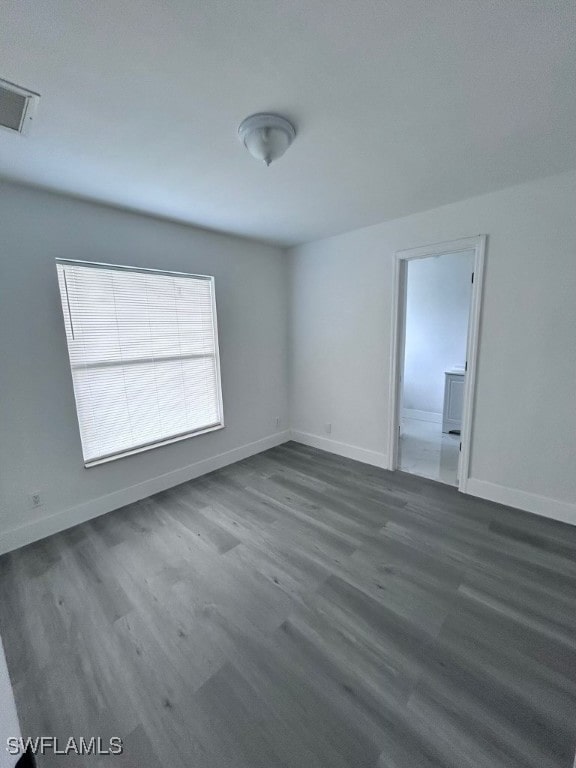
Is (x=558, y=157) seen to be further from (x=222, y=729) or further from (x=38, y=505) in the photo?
(x=38, y=505)

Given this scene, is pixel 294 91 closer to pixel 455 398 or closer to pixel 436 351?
pixel 455 398

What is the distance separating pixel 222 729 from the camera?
1158mm

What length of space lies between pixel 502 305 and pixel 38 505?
3.97 m

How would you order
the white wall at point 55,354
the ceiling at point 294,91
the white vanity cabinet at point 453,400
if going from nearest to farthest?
1. the ceiling at point 294,91
2. the white wall at point 55,354
3. the white vanity cabinet at point 453,400

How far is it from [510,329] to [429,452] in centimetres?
189

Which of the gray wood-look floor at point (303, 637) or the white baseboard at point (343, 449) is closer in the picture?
the gray wood-look floor at point (303, 637)

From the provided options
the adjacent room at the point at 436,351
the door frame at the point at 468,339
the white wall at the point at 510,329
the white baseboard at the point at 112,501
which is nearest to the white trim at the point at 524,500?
the white wall at the point at 510,329

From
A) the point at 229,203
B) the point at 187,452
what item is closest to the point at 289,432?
the point at 187,452

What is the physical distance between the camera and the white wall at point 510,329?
2244mm

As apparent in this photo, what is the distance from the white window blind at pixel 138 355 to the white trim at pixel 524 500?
2.64m

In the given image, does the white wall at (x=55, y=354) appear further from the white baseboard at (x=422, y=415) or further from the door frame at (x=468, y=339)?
the white baseboard at (x=422, y=415)

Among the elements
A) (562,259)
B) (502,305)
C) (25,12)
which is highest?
(25,12)

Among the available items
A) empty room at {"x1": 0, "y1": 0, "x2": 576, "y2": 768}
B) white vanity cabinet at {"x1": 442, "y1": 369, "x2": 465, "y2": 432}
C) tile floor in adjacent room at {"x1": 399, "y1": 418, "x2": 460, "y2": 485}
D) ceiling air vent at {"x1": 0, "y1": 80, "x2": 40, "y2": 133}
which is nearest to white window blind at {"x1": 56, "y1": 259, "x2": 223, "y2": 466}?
empty room at {"x1": 0, "y1": 0, "x2": 576, "y2": 768}

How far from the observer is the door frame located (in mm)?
2576
